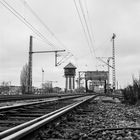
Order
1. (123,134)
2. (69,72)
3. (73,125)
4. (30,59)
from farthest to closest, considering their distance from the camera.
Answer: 1. (69,72)
2. (30,59)
3. (73,125)
4. (123,134)

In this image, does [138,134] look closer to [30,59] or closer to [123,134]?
[123,134]

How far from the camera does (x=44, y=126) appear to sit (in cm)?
651

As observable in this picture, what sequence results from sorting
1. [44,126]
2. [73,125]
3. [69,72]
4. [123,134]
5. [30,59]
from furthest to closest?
[69,72] < [30,59] < [73,125] < [44,126] < [123,134]

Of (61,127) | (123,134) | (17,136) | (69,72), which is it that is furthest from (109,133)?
(69,72)

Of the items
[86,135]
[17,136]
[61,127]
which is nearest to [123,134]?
[86,135]

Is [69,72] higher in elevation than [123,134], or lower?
higher

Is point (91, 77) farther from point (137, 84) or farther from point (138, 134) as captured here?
point (138, 134)

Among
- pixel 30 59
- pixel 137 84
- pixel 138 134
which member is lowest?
pixel 138 134

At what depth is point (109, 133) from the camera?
617 centimetres

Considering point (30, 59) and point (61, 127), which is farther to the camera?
point (30, 59)

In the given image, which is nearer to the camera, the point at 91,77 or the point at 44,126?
the point at 44,126

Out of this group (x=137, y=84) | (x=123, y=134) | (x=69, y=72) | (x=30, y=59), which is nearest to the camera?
(x=123, y=134)

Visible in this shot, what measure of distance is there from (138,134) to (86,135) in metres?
1.14

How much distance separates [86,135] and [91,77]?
240ft
